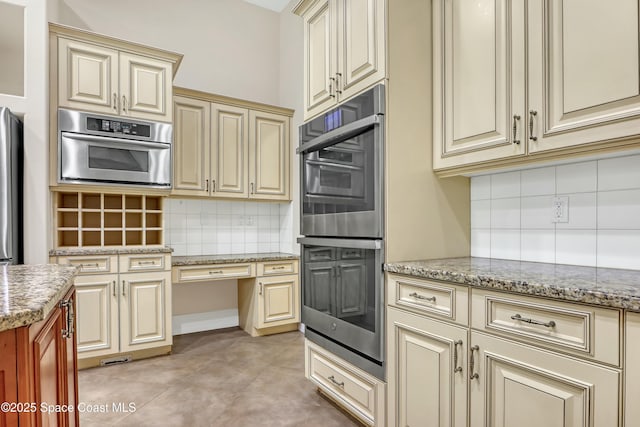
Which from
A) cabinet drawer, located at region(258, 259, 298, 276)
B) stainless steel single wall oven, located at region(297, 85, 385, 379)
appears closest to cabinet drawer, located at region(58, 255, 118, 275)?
cabinet drawer, located at region(258, 259, 298, 276)

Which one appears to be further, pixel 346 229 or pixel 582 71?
pixel 346 229

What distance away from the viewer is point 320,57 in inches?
85.3

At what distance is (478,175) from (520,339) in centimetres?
101

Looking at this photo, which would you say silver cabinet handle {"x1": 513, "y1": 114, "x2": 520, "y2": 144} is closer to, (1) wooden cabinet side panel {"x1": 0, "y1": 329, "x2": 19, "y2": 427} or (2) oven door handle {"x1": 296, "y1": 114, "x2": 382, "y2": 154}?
(2) oven door handle {"x1": 296, "y1": 114, "x2": 382, "y2": 154}

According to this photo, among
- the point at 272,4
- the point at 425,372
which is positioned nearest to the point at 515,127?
the point at 425,372

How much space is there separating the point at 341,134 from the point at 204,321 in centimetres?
266

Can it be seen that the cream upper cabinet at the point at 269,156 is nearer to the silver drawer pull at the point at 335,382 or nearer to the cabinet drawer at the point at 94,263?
the cabinet drawer at the point at 94,263

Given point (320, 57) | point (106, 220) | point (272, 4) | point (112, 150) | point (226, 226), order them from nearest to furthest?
point (320, 57)
point (112, 150)
point (106, 220)
point (226, 226)
point (272, 4)

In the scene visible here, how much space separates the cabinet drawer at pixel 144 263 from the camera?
277 centimetres

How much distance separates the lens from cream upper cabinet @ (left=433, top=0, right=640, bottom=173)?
1.23 m

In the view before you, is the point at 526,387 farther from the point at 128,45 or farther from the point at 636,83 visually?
the point at 128,45

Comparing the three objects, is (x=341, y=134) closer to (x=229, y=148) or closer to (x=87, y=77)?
(x=229, y=148)

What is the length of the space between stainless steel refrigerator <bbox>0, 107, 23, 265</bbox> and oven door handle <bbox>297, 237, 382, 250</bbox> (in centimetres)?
177

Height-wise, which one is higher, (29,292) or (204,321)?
(29,292)
